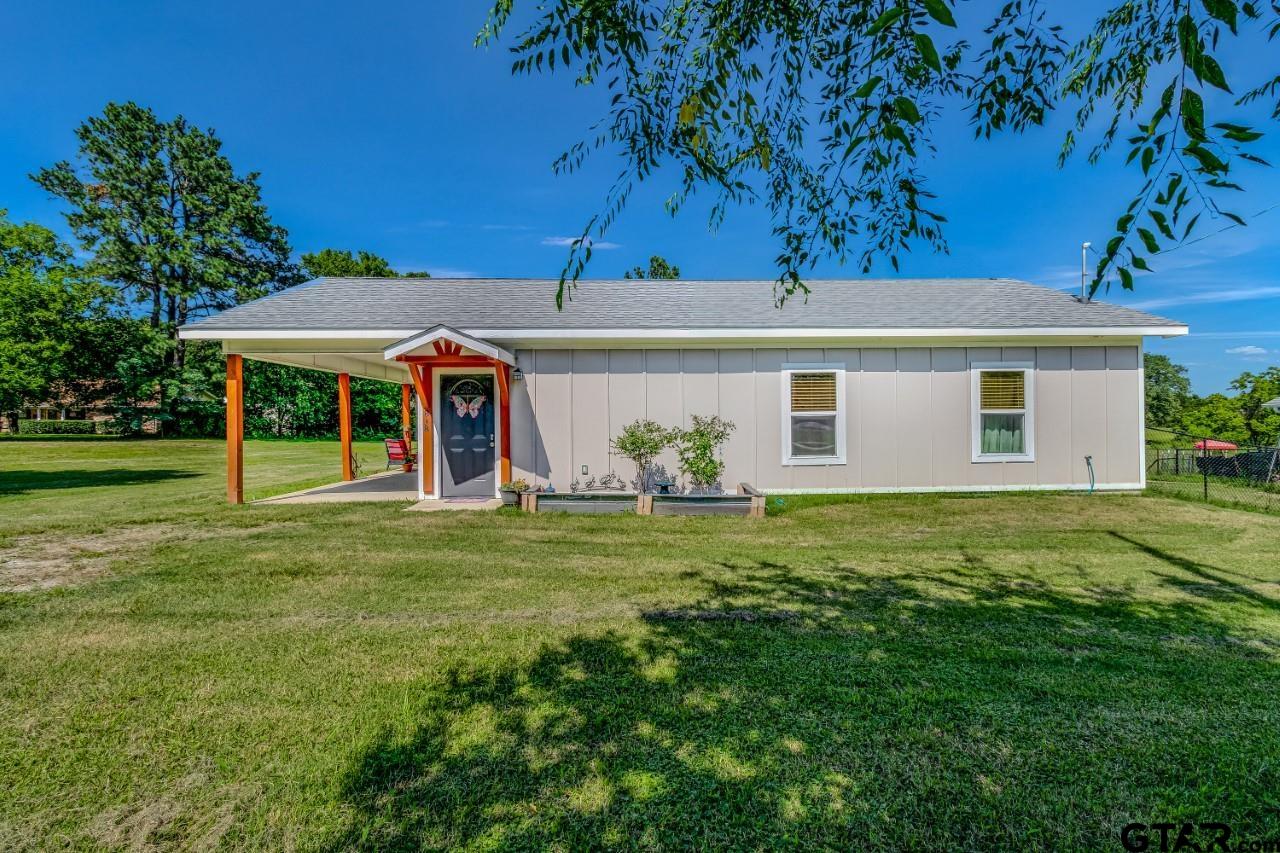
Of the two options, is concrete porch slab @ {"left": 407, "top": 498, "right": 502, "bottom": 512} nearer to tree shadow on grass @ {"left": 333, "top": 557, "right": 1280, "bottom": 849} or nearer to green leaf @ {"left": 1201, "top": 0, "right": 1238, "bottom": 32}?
tree shadow on grass @ {"left": 333, "top": 557, "right": 1280, "bottom": 849}

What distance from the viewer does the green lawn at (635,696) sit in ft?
6.16

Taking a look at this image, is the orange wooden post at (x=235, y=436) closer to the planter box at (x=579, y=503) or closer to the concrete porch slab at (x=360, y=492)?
the concrete porch slab at (x=360, y=492)

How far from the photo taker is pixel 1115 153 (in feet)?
9.80

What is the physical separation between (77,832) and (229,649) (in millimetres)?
1562

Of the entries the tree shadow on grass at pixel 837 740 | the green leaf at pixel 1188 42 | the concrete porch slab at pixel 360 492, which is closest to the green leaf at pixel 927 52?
the green leaf at pixel 1188 42

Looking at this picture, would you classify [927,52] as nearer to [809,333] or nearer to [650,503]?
[650,503]

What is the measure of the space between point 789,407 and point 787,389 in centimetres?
31

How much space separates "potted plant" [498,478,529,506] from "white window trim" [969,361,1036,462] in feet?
24.9

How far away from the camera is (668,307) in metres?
9.80

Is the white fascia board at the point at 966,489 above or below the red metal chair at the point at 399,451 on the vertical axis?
below

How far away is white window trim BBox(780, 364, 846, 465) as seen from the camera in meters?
8.99

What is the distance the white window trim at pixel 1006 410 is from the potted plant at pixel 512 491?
758 cm

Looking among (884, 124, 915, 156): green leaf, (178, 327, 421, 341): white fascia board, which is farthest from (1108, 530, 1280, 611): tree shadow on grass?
(178, 327, 421, 341): white fascia board

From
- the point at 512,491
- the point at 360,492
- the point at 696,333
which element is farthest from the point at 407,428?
the point at 696,333
